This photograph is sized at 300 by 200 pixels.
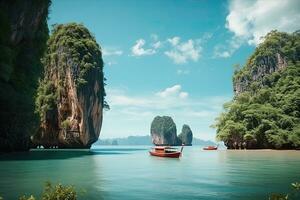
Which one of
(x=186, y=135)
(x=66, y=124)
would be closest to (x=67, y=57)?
(x=66, y=124)

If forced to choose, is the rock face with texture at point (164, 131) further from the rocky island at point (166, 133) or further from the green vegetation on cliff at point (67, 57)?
the green vegetation on cliff at point (67, 57)

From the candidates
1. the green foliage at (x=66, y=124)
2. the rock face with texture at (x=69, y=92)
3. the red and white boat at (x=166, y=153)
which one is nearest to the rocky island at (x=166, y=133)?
the rock face with texture at (x=69, y=92)

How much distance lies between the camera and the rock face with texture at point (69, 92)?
65.2 meters

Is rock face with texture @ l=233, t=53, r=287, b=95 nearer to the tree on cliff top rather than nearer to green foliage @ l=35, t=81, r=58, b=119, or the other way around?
green foliage @ l=35, t=81, r=58, b=119

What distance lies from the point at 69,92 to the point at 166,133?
10778 cm

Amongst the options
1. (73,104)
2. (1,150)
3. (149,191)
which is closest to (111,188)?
(149,191)

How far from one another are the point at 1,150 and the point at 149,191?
95.4 feet

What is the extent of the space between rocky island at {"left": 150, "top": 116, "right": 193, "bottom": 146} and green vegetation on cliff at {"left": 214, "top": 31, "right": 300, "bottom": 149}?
95625 mm

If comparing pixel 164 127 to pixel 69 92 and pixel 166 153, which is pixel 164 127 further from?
pixel 166 153

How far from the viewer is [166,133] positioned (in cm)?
17038

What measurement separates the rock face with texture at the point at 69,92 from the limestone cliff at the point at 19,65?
68.7ft

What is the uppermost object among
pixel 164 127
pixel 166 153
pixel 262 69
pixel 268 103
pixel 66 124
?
pixel 262 69

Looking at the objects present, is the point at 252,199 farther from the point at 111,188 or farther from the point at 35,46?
the point at 35,46

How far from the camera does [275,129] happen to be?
56.2 meters
